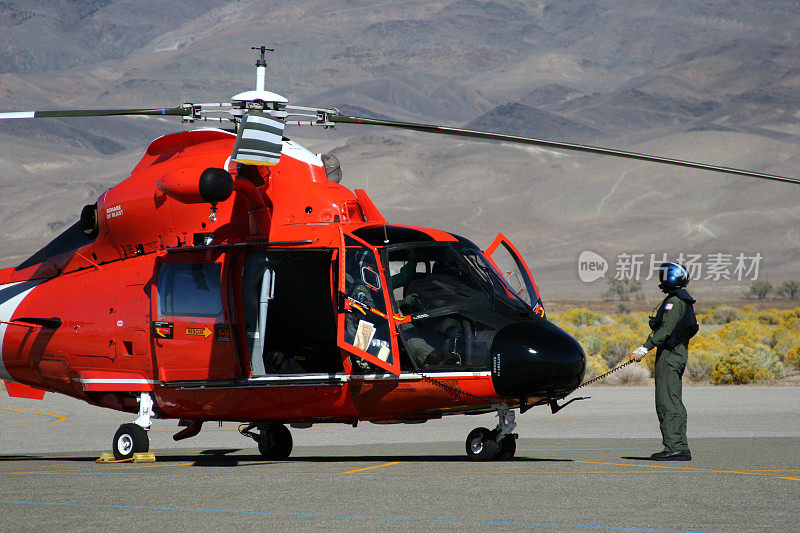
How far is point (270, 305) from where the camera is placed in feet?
40.6


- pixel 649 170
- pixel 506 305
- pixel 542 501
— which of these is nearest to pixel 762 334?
pixel 506 305

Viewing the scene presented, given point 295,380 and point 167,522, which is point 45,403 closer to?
point 295,380

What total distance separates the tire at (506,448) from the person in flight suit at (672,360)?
157cm

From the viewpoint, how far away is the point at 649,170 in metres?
129

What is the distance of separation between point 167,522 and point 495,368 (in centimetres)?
432

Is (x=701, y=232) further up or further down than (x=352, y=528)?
further up

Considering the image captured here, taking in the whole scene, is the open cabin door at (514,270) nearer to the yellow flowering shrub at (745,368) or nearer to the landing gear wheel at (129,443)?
the landing gear wheel at (129,443)

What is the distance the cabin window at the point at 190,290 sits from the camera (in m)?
12.5

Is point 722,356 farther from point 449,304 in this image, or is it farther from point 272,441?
point 449,304

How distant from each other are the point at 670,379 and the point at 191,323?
570 centimetres

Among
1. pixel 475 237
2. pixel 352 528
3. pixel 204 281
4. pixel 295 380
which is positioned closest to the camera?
pixel 352 528

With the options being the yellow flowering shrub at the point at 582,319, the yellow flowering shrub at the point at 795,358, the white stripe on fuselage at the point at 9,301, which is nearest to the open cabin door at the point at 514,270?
the white stripe on fuselage at the point at 9,301

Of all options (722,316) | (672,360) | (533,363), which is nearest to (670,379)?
(672,360)

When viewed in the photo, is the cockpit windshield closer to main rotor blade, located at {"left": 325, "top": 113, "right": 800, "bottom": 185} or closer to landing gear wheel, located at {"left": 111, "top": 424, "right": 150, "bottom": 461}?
main rotor blade, located at {"left": 325, "top": 113, "right": 800, "bottom": 185}
